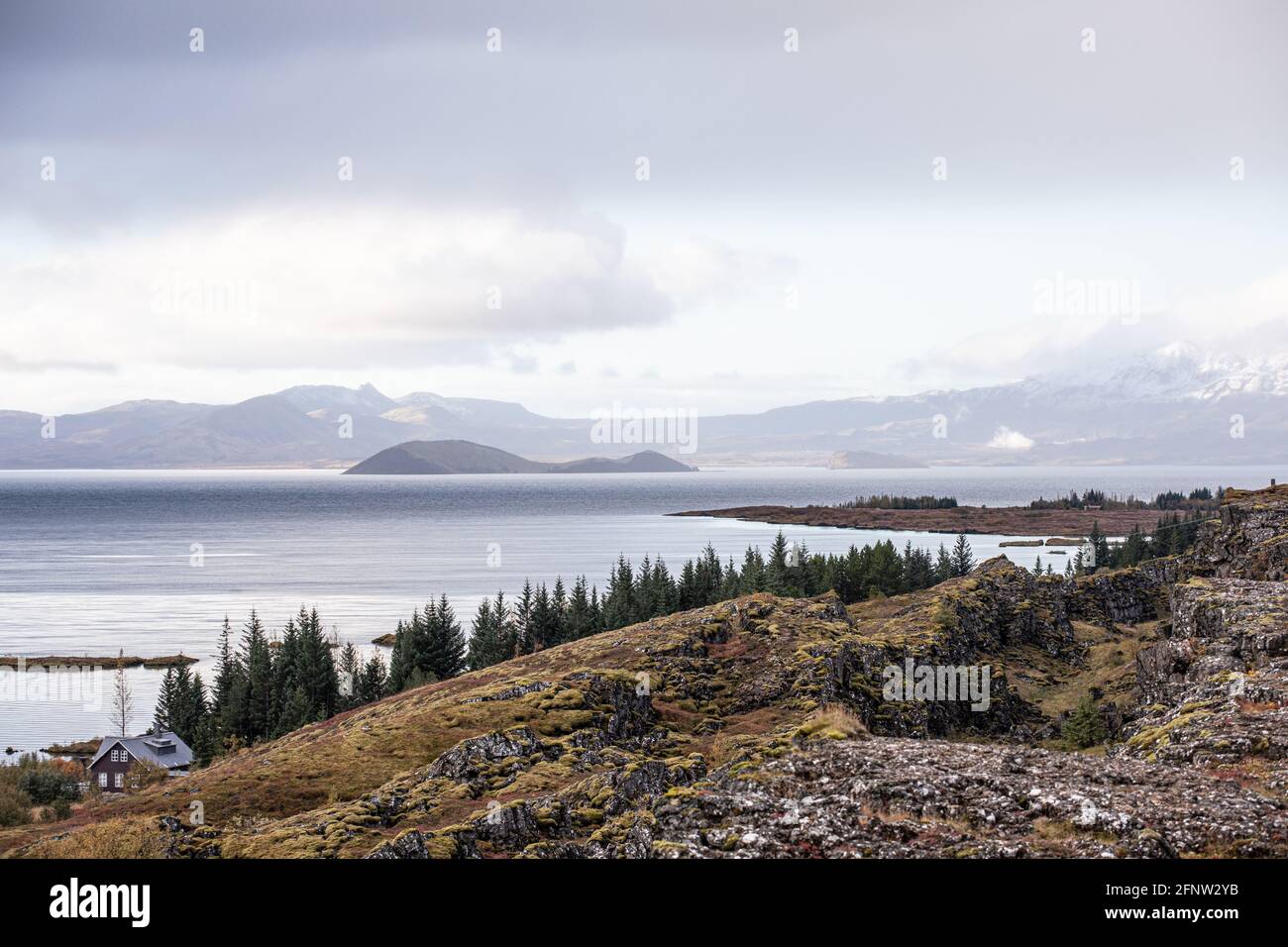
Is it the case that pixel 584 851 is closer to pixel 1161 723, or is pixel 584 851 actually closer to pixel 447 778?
pixel 447 778

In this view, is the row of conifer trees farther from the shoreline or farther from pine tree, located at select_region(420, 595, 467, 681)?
the shoreline

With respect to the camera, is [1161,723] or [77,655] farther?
[77,655]

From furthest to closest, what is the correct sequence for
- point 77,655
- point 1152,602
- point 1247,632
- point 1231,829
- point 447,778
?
point 77,655, point 1152,602, point 1247,632, point 447,778, point 1231,829

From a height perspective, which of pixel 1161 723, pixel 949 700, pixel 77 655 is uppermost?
pixel 1161 723

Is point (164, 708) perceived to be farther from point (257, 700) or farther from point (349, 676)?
point (349, 676)

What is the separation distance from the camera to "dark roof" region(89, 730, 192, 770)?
88562 millimetres

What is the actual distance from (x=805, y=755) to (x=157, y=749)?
3403 inches

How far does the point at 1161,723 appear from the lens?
32.0 metres

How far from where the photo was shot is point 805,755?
2556 centimetres

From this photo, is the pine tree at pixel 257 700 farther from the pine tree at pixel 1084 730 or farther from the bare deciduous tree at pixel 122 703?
the pine tree at pixel 1084 730

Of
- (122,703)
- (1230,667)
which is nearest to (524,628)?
(122,703)
